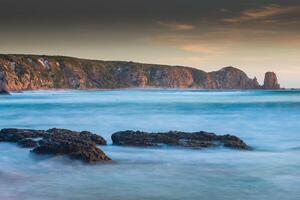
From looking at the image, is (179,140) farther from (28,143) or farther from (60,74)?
(60,74)

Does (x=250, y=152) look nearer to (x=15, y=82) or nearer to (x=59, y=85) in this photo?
(x=15, y=82)

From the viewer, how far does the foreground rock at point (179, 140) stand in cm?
1600

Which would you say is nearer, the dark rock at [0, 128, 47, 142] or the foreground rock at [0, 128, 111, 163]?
the foreground rock at [0, 128, 111, 163]

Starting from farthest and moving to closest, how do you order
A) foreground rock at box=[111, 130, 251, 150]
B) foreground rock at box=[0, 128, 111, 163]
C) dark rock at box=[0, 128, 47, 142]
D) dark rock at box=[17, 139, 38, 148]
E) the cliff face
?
the cliff face
dark rock at box=[0, 128, 47, 142]
foreground rock at box=[111, 130, 251, 150]
dark rock at box=[17, 139, 38, 148]
foreground rock at box=[0, 128, 111, 163]

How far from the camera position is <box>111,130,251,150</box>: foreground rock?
16.0 metres

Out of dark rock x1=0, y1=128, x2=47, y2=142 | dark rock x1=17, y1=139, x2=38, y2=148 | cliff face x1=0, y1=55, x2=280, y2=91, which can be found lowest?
dark rock x1=17, y1=139, x2=38, y2=148

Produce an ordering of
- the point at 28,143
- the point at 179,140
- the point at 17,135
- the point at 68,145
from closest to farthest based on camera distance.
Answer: the point at 68,145 < the point at 28,143 < the point at 179,140 < the point at 17,135

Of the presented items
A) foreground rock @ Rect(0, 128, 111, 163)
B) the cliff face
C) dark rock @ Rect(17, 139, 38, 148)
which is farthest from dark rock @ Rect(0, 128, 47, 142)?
the cliff face

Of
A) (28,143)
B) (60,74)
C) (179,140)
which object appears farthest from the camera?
(60,74)

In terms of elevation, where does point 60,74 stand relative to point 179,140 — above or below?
above

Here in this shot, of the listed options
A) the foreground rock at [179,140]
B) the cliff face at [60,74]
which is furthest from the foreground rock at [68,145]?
the cliff face at [60,74]

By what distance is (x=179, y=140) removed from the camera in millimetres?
16578

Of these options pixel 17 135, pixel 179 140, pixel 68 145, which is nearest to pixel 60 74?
pixel 17 135

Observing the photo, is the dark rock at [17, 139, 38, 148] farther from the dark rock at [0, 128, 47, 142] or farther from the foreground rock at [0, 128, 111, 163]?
the dark rock at [0, 128, 47, 142]
